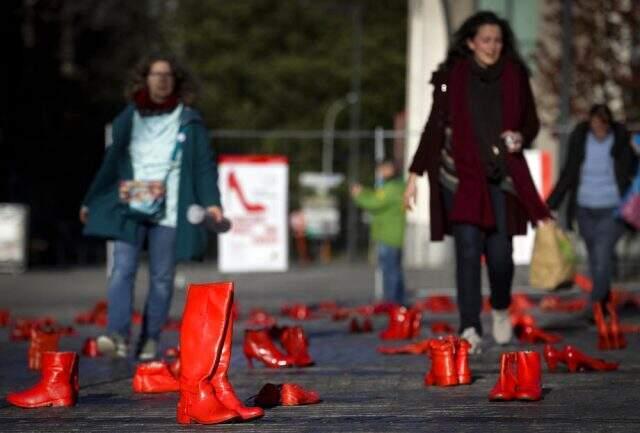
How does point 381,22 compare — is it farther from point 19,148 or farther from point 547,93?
point 547,93

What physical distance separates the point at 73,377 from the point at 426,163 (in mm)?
3183

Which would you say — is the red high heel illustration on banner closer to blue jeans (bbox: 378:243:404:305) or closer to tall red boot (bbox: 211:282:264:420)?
blue jeans (bbox: 378:243:404:305)

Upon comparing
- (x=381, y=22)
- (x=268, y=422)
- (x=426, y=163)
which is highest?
(x=381, y=22)

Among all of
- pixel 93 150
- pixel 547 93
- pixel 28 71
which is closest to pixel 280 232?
pixel 547 93

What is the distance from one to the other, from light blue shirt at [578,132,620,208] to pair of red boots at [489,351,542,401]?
5748 mm

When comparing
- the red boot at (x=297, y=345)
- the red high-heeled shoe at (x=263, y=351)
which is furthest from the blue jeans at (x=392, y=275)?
the red high-heeled shoe at (x=263, y=351)

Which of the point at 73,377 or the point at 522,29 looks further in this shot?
the point at 522,29

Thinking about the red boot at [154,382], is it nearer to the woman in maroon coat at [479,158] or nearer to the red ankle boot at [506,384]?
the red ankle boot at [506,384]

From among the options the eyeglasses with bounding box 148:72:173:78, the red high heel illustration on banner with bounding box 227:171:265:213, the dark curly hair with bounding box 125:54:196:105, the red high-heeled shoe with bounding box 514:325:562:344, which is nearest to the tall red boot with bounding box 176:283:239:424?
the eyeglasses with bounding box 148:72:173:78

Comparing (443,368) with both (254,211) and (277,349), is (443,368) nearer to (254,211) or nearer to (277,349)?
(277,349)

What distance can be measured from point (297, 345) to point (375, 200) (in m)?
8.08

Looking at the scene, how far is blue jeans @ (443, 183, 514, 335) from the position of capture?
34.2 ft

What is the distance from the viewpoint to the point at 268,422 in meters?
7.08

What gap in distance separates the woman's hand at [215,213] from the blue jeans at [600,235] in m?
3.87
